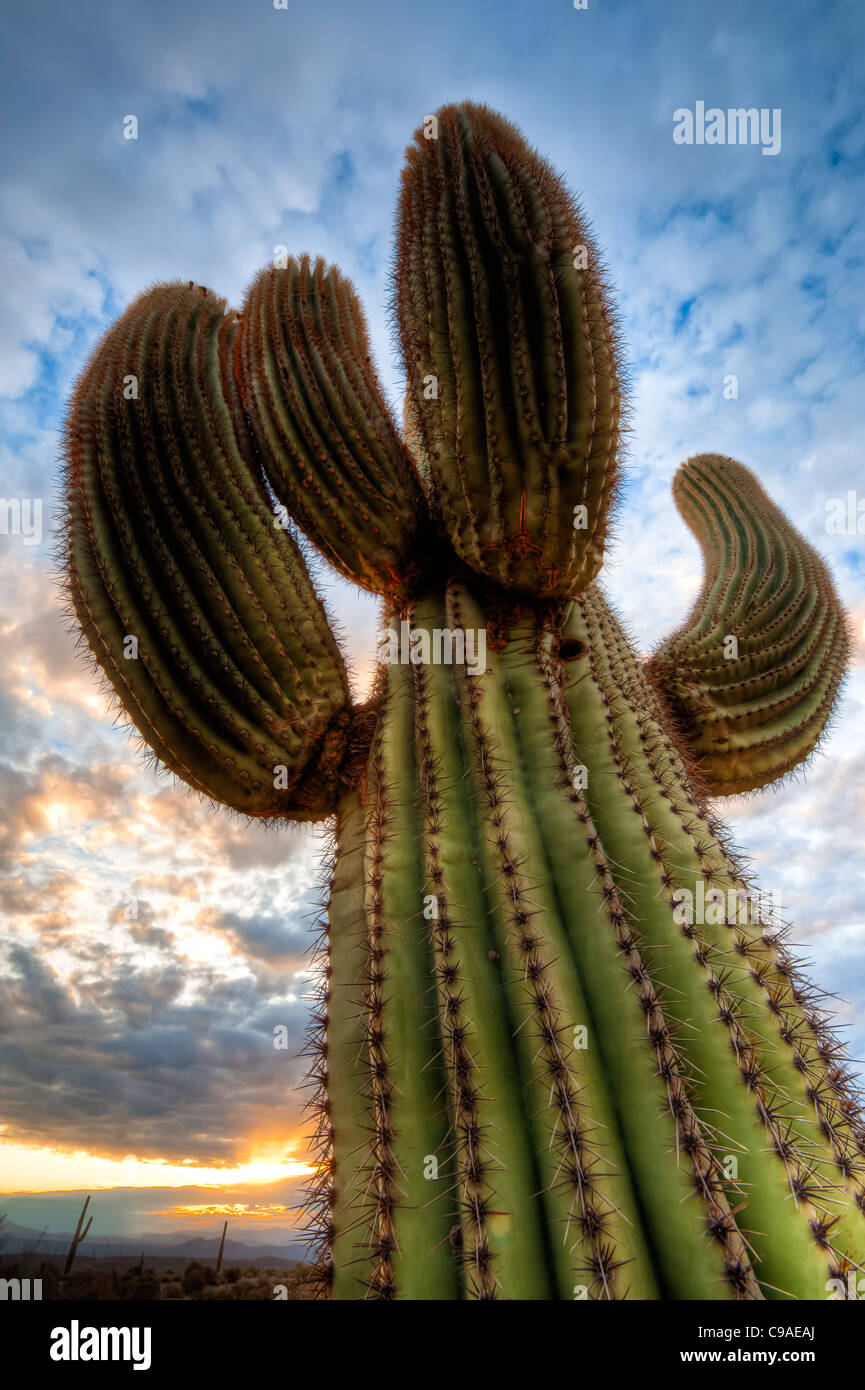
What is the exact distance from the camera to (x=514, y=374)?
319 cm

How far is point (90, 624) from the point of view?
317 cm

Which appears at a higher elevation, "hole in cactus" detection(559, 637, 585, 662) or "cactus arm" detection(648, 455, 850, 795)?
"cactus arm" detection(648, 455, 850, 795)

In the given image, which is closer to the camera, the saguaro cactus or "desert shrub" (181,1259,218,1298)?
the saguaro cactus

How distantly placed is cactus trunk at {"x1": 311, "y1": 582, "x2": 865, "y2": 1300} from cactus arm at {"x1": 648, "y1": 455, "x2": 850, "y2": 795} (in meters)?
1.52

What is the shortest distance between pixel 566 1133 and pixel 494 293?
325 cm

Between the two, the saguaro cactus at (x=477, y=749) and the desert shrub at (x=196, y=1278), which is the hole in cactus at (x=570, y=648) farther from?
the desert shrub at (x=196, y=1278)

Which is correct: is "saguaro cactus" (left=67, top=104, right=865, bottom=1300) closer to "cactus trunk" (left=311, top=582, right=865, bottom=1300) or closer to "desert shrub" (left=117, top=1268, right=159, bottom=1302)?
"cactus trunk" (left=311, top=582, right=865, bottom=1300)

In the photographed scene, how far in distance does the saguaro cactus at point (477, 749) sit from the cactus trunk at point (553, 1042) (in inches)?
0.4

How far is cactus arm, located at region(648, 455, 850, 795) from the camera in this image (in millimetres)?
4703

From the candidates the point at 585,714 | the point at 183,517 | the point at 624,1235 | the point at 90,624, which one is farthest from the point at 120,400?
the point at 624,1235

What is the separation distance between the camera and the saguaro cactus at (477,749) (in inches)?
81.3

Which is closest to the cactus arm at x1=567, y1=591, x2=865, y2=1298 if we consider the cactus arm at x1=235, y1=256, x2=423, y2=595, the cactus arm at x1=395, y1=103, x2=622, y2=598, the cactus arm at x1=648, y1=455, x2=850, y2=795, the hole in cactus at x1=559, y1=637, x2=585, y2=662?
the hole in cactus at x1=559, y1=637, x2=585, y2=662
